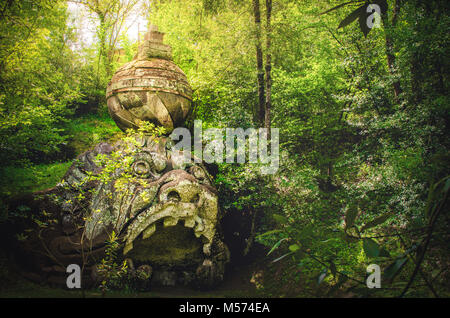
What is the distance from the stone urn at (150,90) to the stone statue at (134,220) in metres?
0.62

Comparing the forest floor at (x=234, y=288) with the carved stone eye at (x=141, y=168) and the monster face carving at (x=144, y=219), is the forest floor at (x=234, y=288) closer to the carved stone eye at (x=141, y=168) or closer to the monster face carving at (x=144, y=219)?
the monster face carving at (x=144, y=219)

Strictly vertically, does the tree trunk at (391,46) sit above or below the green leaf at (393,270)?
above

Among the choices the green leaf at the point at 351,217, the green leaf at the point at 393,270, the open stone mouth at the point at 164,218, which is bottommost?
the open stone mouth at the point at 164,218

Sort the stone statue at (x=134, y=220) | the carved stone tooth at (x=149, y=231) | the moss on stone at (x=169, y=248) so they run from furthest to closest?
1. the moss on stone at (x=169, y=248)
2. the carved stone tooth at (x=149, y=231)
3. the stone statue at (x=134, y=220)

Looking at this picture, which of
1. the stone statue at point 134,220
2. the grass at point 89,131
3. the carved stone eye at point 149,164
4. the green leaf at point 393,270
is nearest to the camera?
the green leaf at point 393,270

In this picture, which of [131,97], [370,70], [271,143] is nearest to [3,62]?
[131,97]

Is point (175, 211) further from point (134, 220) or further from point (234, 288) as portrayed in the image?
point (234, 288)

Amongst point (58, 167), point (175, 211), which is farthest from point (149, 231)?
point (58, 167)

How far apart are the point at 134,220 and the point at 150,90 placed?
2.36 m

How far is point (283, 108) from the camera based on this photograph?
7059 mm

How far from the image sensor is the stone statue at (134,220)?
142 inches

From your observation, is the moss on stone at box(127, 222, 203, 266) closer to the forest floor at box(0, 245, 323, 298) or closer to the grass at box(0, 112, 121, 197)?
the forest floor at box(0, 245, 323, 298)

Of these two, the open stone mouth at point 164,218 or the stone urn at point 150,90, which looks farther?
the stone urn at point 150,90

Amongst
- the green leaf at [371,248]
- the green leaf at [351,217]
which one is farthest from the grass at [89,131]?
the green leaf at [371,248]
